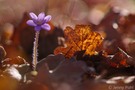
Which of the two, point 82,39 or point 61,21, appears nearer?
point 82,39

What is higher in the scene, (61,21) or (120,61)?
(61,21)

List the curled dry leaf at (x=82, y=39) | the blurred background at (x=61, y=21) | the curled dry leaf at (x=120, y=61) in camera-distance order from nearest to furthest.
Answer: the curled dry leaf at (x=120, y=61)
the curled dry leaf at (x=82, y=39)
the blurred background at (x=61, y=21)

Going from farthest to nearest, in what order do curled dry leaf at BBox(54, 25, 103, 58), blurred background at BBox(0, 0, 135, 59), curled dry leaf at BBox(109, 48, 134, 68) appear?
blurred background at BBox(0, 0, 135, 59)
curled dry leaf at BBox(54, 25, 103, 58)
curled dry leaf at BBox(109, 48, 134, 68)

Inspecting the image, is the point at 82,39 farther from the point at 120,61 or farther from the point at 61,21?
the point at 61,21

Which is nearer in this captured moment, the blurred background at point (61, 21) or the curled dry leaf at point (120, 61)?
the curled dry leaf at point (120, 61)

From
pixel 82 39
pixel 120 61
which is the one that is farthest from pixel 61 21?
pixel 120 61

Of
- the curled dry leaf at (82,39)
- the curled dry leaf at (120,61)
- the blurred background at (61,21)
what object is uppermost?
the blurred background at (61,21)

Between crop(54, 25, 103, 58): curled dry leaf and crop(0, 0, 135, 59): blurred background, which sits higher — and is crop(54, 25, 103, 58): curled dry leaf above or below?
below

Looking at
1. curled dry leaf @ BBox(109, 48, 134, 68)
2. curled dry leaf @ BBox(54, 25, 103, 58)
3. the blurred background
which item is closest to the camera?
curled dry leaf @ BBox(109, 48, 134, 68)

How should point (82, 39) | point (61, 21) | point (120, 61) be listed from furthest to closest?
point (61, 21) → point (82, 39) → point (120, 61)

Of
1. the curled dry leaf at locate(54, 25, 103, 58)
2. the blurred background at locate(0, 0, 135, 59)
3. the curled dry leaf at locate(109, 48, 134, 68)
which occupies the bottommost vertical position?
the curled dry leaf at locate(109, 48, 134, 68)

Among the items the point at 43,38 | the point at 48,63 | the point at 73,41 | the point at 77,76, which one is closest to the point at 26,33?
the point at 43,38
